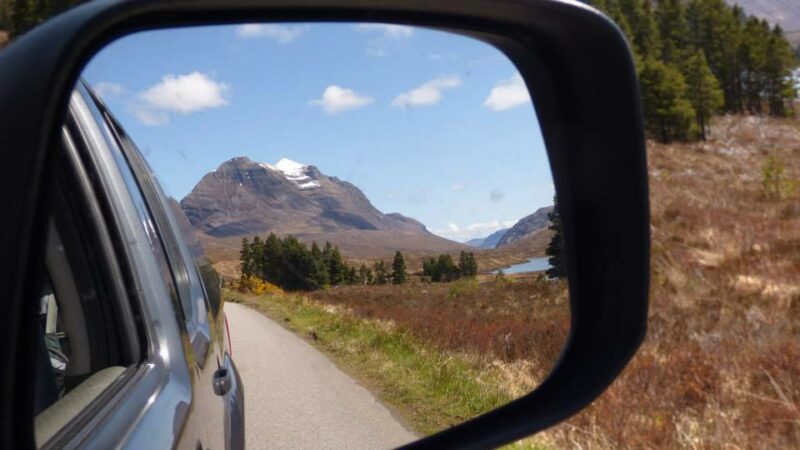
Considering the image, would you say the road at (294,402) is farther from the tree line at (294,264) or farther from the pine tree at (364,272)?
the tree line at (294,264)

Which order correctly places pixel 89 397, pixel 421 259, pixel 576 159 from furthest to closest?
pixel 421 259
pixel 576 159
pixel 89 397

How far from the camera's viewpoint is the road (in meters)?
3.43

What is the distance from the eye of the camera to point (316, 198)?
1.95 meters

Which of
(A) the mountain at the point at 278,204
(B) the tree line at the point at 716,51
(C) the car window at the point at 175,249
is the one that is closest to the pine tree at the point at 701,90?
(B) the tree line at the point at 716,51

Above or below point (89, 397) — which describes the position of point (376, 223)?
above

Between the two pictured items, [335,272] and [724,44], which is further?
[724,44]

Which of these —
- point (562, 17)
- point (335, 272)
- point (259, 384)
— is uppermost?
point (562, 17)

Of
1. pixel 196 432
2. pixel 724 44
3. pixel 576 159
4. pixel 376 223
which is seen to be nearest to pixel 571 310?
pixel 576 159

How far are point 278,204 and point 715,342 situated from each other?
27.5ft

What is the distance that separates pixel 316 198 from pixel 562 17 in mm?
685

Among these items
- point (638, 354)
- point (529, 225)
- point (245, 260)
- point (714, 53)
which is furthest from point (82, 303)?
point (714, 53)

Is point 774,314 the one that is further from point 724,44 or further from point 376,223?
point 724,44

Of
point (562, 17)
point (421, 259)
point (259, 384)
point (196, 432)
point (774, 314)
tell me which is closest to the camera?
point (196, 432)

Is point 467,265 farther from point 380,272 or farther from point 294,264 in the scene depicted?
point 294,264
